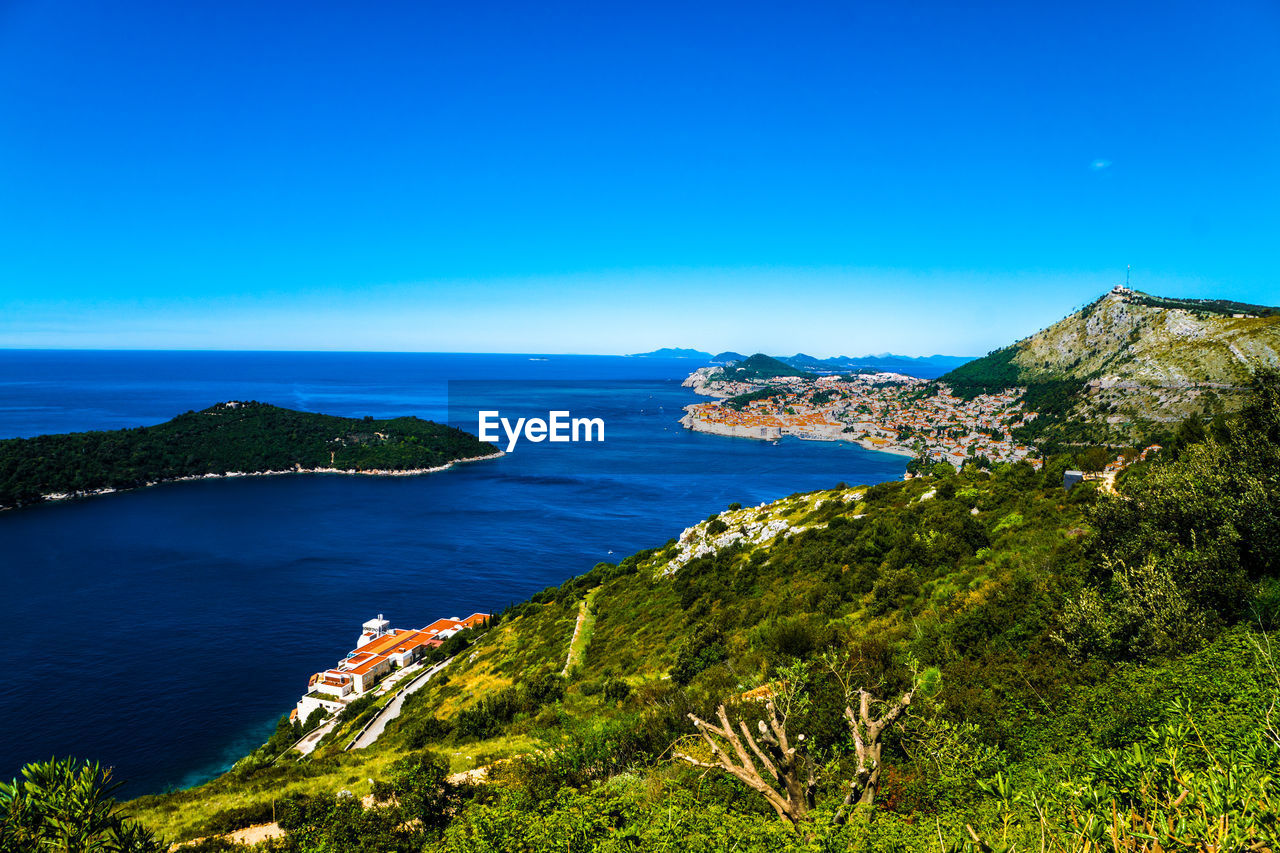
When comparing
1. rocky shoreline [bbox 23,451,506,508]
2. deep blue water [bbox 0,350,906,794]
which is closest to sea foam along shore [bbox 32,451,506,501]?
rocky shoreline [bbox 23,451,506,508]

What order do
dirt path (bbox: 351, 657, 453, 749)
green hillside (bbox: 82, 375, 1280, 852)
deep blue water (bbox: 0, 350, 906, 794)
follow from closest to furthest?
green hillside (bbox: 82, 375, 1280, 852), dirt path (bbox: 351, 657, 453, 749), deep blue water (bbox: 0, 350, 906, 794)

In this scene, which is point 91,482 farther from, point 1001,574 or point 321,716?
point 1001,574

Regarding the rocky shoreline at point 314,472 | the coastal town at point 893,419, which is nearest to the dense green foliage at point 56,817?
the coastal town at point 893,419

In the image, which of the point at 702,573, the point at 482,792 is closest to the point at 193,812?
the point at 482,792

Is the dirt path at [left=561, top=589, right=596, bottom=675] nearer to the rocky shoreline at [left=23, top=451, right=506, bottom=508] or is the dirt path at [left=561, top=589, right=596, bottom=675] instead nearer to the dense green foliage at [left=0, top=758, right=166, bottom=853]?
the dense green foliage at [left=0, top=758, right=166, bottom=853]

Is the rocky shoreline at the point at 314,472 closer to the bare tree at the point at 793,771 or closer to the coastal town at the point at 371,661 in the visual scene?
the coastal town at the point at 371,661

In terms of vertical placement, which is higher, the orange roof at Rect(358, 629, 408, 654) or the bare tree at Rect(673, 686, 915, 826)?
the bare tree at Rect(673, 686, 915, 826)
